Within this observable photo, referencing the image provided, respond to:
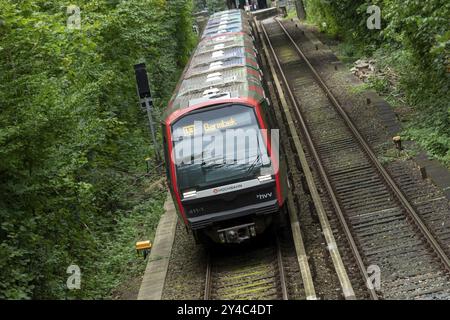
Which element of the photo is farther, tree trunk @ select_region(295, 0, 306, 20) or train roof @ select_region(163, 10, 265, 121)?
tree trunk @ select_region(295, 0, 306, 20)

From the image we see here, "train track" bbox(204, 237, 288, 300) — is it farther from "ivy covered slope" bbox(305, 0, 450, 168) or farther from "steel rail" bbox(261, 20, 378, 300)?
"ivy covered slope" bbox(305, 0, 450, 168)

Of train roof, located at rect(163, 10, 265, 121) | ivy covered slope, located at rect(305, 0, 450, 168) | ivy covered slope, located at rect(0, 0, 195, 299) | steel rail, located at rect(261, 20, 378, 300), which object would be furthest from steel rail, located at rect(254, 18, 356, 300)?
ivy covered slope, located at rect(0, 0, 195, 299)

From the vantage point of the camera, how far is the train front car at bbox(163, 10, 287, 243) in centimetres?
1215

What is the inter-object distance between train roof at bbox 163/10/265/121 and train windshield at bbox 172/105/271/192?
1.03ft

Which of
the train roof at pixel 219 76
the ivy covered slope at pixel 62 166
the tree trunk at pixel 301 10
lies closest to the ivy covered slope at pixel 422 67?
the train roof at pixel 219 76

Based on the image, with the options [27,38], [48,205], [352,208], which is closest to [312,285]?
[352,208]

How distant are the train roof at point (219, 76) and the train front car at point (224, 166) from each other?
2.6 inches

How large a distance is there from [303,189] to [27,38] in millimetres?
6829

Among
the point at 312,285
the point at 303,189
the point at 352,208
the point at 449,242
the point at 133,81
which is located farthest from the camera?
the point at 133,81

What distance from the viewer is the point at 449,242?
37.4ft
